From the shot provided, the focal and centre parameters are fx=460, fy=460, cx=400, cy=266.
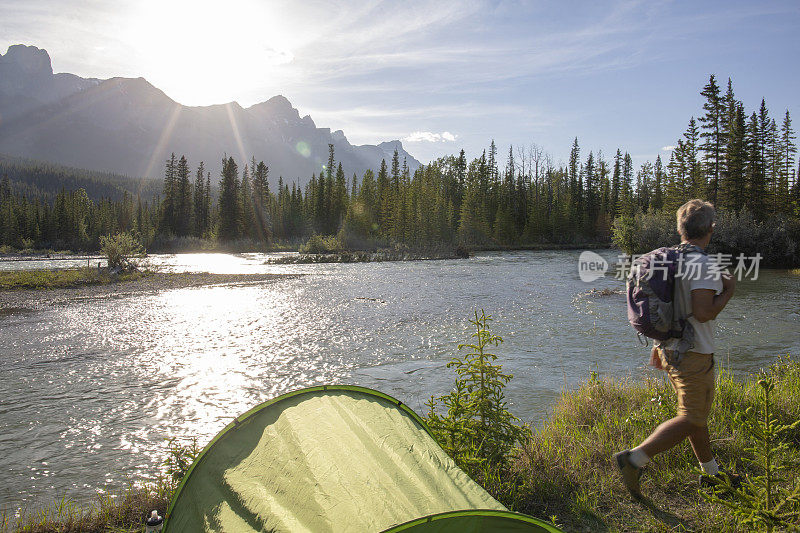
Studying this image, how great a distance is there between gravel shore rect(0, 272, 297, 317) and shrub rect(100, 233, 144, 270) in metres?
1.53

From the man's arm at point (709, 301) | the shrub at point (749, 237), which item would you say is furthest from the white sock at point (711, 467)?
the shrub at point (749, 237)

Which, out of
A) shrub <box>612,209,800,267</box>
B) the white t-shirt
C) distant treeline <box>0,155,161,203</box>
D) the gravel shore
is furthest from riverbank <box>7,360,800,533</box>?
distant treeline <box>0,155,161,203</box>

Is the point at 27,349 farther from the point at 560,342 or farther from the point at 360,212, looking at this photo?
the point at 360,212

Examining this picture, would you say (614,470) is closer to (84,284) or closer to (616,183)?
(84,284)

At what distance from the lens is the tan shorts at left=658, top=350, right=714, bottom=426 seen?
330 centimetres

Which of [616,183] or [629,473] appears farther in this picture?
[616,183]

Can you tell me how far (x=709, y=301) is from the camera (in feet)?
10.5

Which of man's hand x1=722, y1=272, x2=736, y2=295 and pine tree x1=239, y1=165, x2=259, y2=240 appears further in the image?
pine tree x1=239, y1=165, x2=259, y2=240

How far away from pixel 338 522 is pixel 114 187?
20051 centimetres

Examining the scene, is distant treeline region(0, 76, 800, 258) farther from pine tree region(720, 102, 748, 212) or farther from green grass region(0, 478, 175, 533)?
green grass region(0, 478, 175, 533)

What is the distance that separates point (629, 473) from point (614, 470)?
0.60 meters

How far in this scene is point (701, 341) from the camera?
3273 millimetres

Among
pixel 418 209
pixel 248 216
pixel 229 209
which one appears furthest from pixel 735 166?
pixel 248 216

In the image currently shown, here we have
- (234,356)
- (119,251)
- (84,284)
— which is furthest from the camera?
(119,251)
